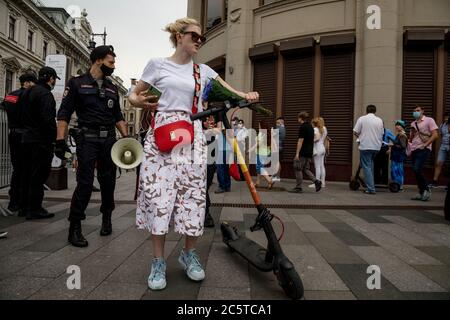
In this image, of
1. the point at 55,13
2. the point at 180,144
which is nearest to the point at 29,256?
the point at 180,144

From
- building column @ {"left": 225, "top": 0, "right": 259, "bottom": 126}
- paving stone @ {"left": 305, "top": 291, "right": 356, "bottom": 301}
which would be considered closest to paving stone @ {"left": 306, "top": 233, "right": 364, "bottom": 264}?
paving stone @ {"left": 305, "top": 291, "right": 356, "bottom": 301}

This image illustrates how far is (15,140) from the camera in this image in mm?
5113

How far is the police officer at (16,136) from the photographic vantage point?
4926 millimetres

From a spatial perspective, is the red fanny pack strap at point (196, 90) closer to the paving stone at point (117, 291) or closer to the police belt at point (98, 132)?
the paving stone at point (117, 291)

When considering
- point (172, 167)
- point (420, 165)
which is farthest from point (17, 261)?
point (420, 165)

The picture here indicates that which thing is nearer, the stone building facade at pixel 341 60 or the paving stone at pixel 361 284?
the paving stone at pixel 361 284

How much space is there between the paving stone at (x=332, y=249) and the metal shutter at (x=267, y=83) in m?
7.75

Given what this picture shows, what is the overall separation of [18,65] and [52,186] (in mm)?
35142

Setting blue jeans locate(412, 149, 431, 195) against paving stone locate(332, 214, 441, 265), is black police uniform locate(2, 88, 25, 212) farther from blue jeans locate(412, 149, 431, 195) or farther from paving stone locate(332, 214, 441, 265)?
blue jeans locate(412, 149, 431, 195)

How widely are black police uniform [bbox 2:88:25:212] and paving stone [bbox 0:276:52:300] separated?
280cm

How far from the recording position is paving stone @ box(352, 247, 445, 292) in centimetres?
246

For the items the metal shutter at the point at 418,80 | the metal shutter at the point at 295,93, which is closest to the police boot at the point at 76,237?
the metal shutter at the point at 295,93

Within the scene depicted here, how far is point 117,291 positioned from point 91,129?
Answer: 1.98 metres

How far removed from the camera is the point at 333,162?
401 inches
